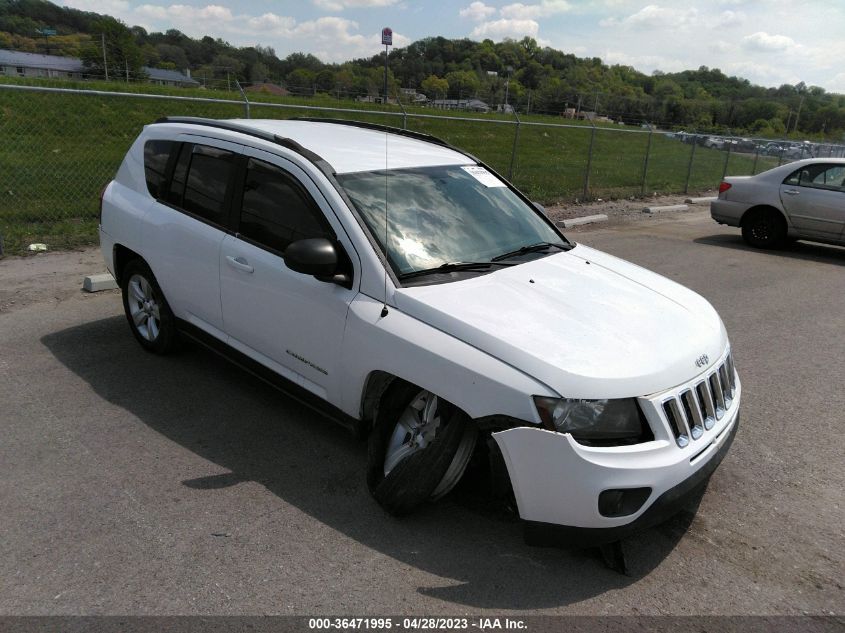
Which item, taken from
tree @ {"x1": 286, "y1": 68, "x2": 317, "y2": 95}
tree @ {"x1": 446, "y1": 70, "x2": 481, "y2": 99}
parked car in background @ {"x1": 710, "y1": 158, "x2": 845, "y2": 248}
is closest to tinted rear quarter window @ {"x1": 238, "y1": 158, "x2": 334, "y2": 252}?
parked car in background @ {"x1": 710, "y1": 158, "x2": 845, "y2": 248}

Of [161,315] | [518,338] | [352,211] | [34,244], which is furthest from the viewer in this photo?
[34,244]

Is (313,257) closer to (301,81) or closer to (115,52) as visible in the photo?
(301,81)

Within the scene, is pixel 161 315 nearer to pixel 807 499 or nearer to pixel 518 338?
pixel 518 338

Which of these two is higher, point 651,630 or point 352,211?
point 352,211

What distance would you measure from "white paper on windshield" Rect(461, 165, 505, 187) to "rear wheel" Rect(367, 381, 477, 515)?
5.85ft

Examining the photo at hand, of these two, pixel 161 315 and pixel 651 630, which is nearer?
pixel 651 630

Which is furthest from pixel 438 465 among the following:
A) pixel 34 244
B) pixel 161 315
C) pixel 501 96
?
pixel 501 96

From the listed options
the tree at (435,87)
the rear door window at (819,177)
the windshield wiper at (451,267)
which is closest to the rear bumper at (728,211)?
the rear door window at (819,177)

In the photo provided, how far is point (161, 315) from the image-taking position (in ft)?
16.1

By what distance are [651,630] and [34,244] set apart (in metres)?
8.19

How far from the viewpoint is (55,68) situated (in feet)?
137

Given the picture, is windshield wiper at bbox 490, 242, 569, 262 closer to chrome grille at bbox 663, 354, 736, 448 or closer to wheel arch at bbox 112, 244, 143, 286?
chrome grille at bbox 663, 354, 736, 448

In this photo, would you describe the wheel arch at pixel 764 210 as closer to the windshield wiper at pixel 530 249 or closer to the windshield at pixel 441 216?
the windshield at pixel 441 216

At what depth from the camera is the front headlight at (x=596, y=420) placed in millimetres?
2674
